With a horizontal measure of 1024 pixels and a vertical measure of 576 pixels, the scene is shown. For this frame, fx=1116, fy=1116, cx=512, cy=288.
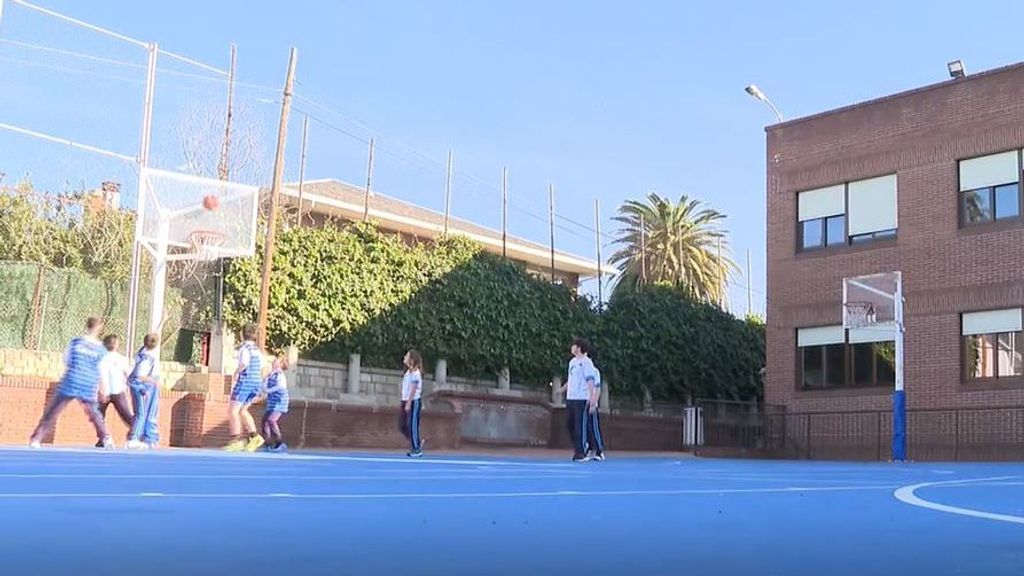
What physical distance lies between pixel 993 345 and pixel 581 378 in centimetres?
1309

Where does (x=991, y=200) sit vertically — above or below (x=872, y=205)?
below

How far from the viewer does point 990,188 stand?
24719 mm

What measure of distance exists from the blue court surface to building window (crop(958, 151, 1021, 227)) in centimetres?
1771

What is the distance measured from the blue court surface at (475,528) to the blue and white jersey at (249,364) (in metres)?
6.46

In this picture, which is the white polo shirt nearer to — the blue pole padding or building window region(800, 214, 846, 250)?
the blue pole padding

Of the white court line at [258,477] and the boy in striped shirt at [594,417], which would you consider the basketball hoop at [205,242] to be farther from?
the white court line at [258,477]

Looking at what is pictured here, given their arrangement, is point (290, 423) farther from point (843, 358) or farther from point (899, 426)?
point (843, 358)

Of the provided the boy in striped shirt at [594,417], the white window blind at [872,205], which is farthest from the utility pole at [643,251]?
the boy in striped shirt at [594,417]

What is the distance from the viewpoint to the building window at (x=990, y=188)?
79.7ft

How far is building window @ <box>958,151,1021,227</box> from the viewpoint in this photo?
957 inches

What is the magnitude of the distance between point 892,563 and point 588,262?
42.0 metres

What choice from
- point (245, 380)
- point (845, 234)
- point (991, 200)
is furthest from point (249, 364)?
point (991, 200)

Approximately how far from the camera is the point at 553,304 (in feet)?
93.8

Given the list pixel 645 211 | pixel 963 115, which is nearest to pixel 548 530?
pixel 963 115
